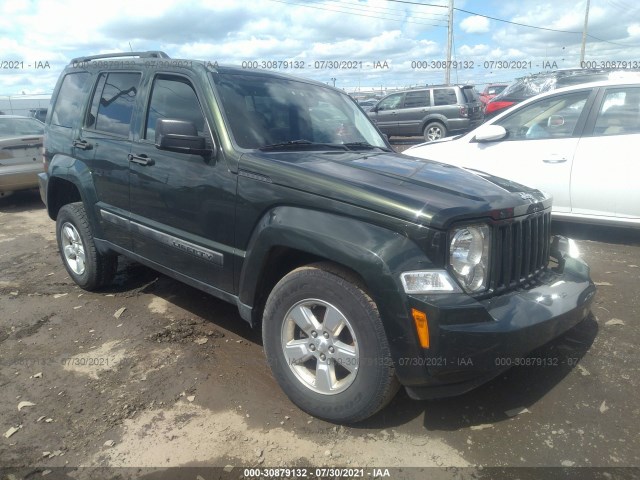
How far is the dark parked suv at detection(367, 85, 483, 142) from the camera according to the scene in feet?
51.2

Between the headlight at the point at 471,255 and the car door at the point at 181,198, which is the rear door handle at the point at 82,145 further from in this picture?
the headlight at the point at 471,255

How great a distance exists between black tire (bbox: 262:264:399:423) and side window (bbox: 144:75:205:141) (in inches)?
→ 53.1

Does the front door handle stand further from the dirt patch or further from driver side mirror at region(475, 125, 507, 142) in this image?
driver side mirror at region(475, 125, 507, 142)

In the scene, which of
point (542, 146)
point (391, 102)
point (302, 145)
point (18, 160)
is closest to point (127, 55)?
point (302, 145)

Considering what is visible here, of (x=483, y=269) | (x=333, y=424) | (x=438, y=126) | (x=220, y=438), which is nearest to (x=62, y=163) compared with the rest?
(x=220, y=438)

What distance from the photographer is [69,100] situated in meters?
4.66

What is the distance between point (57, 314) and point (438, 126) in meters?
14.0

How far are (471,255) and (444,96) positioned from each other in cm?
1460

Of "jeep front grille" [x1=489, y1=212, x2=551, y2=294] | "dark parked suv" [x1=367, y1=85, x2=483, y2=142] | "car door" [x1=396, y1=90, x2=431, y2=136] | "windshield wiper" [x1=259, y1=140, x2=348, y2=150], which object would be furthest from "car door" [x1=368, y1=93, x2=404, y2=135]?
"jeep front grille" [x1=489, y1=212, x2=551, y2=294]

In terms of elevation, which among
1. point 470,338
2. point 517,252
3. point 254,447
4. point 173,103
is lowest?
point 254,447

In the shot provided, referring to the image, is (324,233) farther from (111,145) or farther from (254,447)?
(111,145)

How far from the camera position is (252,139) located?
3211 millimetres

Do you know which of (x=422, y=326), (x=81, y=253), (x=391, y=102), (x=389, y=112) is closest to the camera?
(x=422, y=326)

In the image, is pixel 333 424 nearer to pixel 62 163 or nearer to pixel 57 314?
pixel 57 314
